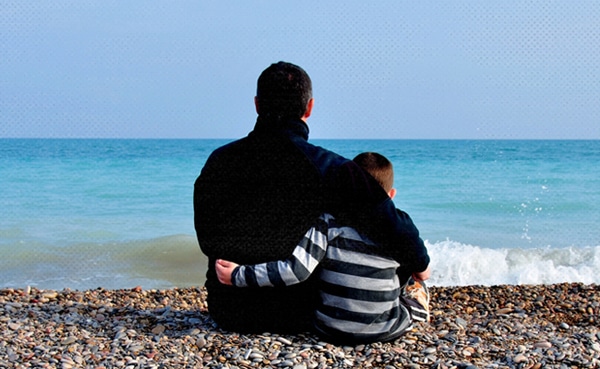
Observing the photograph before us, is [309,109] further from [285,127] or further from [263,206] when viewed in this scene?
[263,206]

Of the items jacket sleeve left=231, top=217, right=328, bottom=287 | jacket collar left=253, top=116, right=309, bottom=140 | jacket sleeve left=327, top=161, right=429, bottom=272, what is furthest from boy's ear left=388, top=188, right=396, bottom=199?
jacket collar left=253, top=116, right=309, bottom=140

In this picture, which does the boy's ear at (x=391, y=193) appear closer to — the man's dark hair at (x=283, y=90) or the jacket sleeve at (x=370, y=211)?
the jacket sleeve at (x=370, y=211)

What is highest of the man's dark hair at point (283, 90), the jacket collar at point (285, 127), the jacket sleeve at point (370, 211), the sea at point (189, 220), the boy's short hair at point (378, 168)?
the man's dark hair at point (283, 90)

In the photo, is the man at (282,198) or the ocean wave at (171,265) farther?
the ocean wave at (171,265)

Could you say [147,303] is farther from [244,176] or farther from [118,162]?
[118,162]

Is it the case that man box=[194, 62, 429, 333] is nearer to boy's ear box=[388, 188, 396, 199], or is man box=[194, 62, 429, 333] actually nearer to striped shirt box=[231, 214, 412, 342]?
striped shirt box=[231, 214, 412, 342]

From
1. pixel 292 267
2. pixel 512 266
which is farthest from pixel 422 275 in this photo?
pixel 512 266

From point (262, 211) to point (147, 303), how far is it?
6.91 feet

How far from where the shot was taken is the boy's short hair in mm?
3688

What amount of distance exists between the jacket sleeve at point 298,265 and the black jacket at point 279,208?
0.08 m

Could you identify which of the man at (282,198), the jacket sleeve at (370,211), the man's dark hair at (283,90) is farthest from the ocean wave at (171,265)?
the man's dark hair at (283,90)

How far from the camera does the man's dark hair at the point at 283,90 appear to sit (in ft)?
11.9

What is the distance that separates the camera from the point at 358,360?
12.1 ft

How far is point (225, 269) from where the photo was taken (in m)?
3.71
